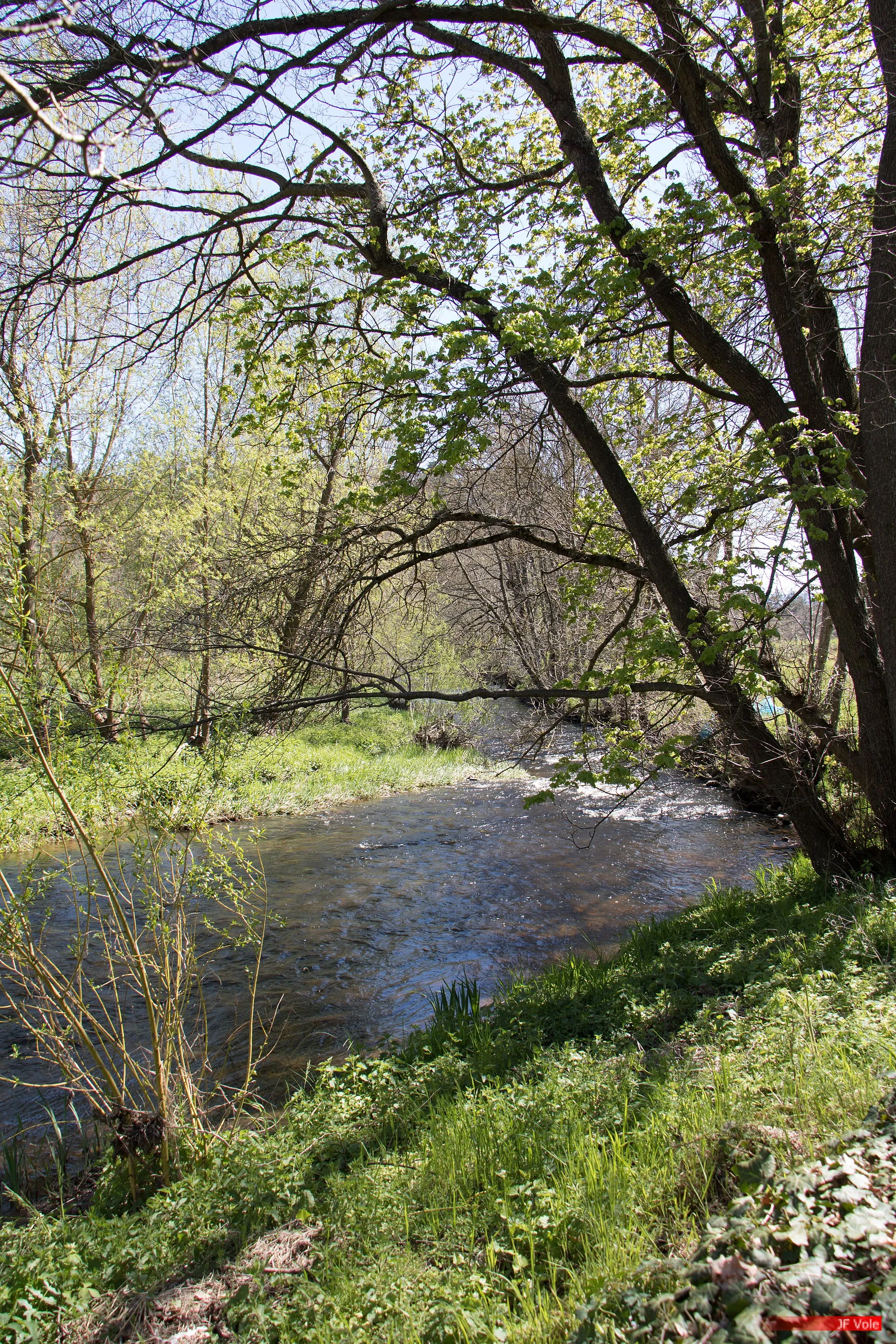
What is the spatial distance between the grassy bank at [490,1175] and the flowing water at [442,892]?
1460mm

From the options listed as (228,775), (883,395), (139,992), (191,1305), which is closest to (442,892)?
(139,992)

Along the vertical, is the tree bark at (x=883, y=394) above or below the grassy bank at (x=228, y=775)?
above

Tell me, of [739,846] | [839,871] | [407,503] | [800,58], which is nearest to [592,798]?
[739,846]

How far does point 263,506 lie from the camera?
14.9 metres

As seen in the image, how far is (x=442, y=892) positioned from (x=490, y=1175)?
6.69 meters

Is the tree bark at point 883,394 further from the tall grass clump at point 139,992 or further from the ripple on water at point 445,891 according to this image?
the tall grass clump at point 139,992

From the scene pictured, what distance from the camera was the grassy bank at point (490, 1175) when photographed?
2.74 meters

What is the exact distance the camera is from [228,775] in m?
4.64

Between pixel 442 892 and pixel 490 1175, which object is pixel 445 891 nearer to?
pixel 442 892

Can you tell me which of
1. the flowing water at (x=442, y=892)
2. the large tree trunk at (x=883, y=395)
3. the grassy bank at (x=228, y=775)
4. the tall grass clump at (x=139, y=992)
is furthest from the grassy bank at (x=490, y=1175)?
the large tree trunk at (x=883, y=395)

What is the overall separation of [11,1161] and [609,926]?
605 cm

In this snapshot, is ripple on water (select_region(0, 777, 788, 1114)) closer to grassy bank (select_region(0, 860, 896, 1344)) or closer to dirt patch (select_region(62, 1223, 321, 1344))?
grassy bank (select_region(0, 860, 896, 1344))

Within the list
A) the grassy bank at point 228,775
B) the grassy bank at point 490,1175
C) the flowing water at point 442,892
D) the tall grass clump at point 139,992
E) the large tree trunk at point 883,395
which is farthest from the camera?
the flowing water at point 442,892

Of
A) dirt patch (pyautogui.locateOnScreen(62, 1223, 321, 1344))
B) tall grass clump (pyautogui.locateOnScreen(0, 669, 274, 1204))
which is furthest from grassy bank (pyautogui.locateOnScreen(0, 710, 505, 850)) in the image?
dirt patch (pyautogui.locateOnScreen(62, 1223, 321, 1344))
